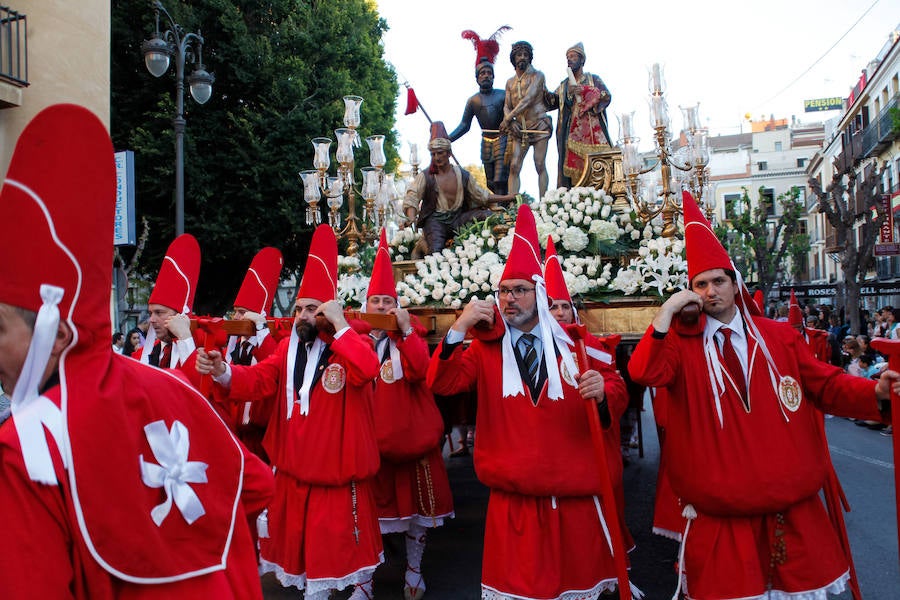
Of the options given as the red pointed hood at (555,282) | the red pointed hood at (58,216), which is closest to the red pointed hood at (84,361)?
the red pointed hood at (58,216)

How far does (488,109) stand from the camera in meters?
8.73

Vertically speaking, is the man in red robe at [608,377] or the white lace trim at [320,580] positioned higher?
the man in red robe at [608,377]

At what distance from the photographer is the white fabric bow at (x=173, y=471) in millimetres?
1805

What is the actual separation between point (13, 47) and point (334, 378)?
1001cm

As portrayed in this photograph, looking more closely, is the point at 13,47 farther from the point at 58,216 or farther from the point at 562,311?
the point at 58,216

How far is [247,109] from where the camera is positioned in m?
17.0

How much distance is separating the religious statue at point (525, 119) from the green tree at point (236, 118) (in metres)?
9.46

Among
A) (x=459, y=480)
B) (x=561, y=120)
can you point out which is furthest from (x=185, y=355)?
(x=561, y=120)

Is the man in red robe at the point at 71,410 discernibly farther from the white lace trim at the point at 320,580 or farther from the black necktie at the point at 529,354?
the white lace trim at the point at 320,580

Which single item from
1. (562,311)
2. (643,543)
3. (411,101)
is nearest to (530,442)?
(562,311)

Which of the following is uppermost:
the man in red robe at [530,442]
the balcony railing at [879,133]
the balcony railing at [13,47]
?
the balcony railing at [879,133]

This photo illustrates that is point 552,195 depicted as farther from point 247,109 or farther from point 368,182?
point 247,109

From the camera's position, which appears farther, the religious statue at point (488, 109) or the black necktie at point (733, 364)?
the religious statue at point (488, 109)

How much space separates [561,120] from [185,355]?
6072 millimetres
